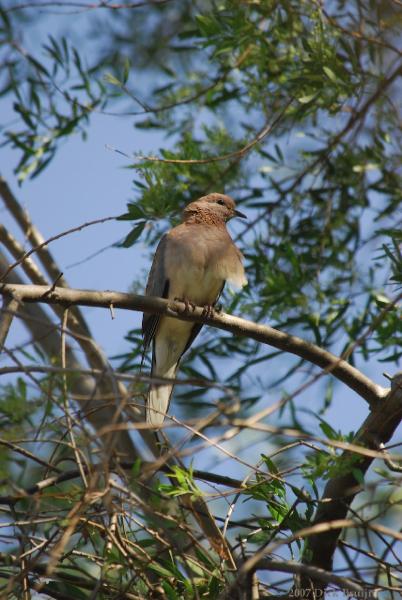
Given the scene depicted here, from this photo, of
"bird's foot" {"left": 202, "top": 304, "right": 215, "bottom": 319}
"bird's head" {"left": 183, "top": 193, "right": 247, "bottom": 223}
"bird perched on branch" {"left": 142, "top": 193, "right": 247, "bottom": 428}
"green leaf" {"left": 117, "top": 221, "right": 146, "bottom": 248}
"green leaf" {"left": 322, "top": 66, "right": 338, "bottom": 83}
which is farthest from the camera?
"bird's head" {"left": 183, "top": 193, "right": 247, "bottom": 223}

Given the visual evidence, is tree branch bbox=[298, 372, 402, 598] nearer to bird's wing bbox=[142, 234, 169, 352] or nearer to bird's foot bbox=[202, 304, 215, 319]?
bird's foot bbox=[202, 304, 215, 319]

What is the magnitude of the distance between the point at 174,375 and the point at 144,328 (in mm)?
526

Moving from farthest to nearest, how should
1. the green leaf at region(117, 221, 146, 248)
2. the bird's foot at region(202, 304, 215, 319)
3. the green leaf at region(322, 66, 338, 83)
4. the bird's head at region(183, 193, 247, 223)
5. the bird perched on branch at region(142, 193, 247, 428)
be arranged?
the bird's head at region(183, 193, 247, 223)
the bird perched on branch at region(142, 193, 247, 428)
the green leaf at region(322, 66, 338, 83)
the green leaf at region(117, 221, 146, 248)
the bird's foot at region(202, 304, 215, 319)

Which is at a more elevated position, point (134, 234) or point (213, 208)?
point (213, 208)

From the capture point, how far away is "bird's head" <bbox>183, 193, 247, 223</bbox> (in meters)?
5.27

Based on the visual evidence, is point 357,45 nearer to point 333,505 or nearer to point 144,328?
point 144,328

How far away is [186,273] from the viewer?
4.91 m

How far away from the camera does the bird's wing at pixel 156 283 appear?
4.90 metres

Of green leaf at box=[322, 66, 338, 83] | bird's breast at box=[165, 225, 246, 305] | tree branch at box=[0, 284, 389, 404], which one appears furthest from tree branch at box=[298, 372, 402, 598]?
green leaf at box=[322, 66, 338, 83]

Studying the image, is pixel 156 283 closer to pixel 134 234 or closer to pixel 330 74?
pixel 134 234

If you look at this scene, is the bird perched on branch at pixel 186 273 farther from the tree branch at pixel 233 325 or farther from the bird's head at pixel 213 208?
the tree branch at pixel 233 325

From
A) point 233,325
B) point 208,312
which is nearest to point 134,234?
point 208,312

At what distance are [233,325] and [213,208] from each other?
6.07ft

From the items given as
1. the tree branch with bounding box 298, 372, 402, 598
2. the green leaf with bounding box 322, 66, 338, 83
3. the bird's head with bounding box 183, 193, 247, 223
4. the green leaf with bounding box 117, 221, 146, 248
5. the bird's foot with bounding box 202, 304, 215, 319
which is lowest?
the tree branch with bounding box 298, 372, 402, 598
